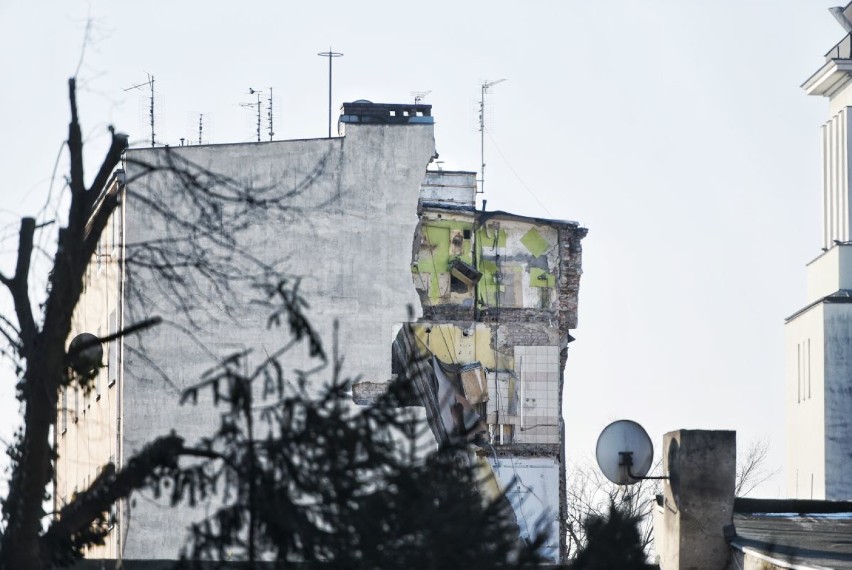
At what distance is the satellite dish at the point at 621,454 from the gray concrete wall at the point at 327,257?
1532 cm

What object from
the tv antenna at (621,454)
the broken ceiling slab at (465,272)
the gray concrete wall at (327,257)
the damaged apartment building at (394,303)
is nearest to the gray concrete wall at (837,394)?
the damaged apartment building at (394,303)

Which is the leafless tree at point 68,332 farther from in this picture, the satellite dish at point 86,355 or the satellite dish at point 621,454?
the satellite dish at point 621,454

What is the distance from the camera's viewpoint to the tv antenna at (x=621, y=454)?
15953 millimetres

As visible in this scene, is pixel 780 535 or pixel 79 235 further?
pixel 780 535

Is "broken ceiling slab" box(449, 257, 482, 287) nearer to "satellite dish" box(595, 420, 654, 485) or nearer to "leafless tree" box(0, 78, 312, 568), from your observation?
"satellite dish" box(595, 420, 654, 485)

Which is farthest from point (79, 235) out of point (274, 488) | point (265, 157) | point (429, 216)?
point (429, 216)

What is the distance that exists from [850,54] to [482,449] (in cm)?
2241

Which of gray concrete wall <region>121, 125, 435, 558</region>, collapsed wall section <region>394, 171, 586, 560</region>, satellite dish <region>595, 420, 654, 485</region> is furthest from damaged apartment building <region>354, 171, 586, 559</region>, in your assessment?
satellite dish <region>595, 420, 654, 485</region>

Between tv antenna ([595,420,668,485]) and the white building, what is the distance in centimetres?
2928

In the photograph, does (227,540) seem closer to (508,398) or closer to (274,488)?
(274,488)

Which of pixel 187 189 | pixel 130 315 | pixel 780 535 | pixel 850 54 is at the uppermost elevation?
pixel 850 54

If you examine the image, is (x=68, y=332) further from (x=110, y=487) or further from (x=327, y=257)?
(x=327, y=257)

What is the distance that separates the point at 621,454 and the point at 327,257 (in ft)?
53.3

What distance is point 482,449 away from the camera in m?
34.0
